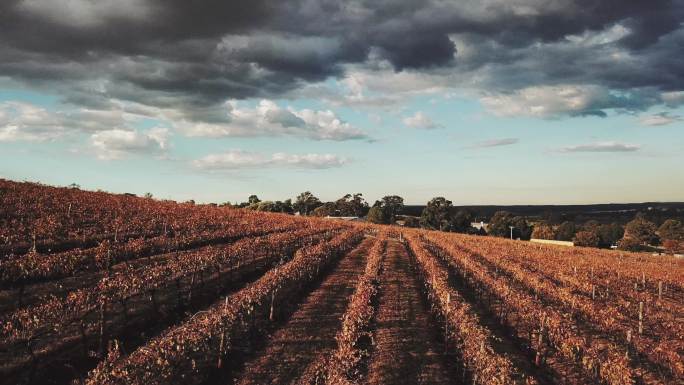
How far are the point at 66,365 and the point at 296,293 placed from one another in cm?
1269

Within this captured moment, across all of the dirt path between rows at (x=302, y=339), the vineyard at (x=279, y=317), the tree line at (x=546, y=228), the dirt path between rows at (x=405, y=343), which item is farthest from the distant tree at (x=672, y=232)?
the dirt path between rows at (x=302, y=339)

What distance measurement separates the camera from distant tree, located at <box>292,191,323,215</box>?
150m

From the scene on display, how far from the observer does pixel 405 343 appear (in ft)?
58.5

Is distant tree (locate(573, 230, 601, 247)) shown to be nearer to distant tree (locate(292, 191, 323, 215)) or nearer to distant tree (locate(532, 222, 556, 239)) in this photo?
distant tree (locate(532, 222, 556, 239))

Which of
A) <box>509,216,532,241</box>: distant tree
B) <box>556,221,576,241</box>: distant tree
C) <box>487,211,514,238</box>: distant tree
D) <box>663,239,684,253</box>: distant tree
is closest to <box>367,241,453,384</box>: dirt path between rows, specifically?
<box>663,239,684,253</box>: distant tree

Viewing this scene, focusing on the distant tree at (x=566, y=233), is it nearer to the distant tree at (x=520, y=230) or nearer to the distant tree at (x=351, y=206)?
the distant tree at (x=520, y=230)

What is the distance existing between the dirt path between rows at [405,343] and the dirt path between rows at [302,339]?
183 centimetres

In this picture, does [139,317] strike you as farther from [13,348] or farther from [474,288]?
[474,288]

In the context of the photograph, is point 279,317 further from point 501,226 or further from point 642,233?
point 642,233

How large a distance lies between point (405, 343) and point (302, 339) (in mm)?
3753

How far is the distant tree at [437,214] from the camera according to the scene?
Answer: 4405 inches

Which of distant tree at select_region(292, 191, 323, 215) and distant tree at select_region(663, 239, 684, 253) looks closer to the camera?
distant tree at select_region(663, 239, 684, 253)

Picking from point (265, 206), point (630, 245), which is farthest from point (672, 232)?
point (265, 206)

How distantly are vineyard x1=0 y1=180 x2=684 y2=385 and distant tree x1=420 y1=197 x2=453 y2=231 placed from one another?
242 ft
